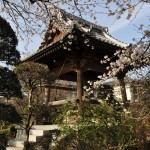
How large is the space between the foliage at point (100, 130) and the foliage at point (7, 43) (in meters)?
2.82

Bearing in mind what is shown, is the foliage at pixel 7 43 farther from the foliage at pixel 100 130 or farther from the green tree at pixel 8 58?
the foliage at pixel 100 130

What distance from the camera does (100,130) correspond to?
7570mm

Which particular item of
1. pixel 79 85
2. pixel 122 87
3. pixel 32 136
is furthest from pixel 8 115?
pixel 122 87

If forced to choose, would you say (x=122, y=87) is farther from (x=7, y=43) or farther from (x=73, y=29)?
(x=7, y=43)

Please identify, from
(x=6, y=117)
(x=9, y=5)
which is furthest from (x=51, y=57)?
(x=9, y=5)

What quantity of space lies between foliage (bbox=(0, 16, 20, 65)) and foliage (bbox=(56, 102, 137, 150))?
2824 millimetres

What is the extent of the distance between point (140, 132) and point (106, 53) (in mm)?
4724

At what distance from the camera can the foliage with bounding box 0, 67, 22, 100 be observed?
8.25 m

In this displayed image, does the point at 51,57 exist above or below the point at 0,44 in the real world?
above

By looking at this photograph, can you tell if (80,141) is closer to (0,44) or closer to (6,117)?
(6,117)

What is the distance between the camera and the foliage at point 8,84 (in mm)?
8250

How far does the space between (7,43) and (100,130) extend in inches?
164

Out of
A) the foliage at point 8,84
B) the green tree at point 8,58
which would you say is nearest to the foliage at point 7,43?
the green tree at point 8,58

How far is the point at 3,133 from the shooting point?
11.6 m
